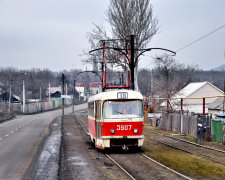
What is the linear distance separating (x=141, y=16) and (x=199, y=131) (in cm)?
2217

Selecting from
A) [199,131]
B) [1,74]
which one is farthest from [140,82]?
[199,131]

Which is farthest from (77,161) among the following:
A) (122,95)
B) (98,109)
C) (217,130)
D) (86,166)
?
(217,130)

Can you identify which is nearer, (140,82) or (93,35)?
(93,35)

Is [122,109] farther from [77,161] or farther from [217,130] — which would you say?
[217,130]

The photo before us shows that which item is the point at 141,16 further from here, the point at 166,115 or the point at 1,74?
the point at 1,74

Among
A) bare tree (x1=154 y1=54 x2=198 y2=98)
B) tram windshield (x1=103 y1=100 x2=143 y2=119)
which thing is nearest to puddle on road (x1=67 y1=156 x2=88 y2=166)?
tram windshield (x1=103 y1=100 x2=143 y2=119)

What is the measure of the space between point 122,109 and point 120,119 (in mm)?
525

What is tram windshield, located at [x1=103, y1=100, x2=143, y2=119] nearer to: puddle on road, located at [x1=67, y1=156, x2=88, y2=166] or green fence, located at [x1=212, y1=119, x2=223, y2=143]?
puddle on road, located at [x1=67, y1=156, x2=88, y2=166]

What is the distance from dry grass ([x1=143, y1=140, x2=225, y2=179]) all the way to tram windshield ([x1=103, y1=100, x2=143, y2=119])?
1.88 metres

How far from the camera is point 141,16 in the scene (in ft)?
140

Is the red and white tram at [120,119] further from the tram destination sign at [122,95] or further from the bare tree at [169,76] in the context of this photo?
the bare tree at [169,76]

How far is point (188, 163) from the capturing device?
14.3m

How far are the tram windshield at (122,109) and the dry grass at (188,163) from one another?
1.88 m

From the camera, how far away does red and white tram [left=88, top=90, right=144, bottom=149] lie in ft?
56.4
